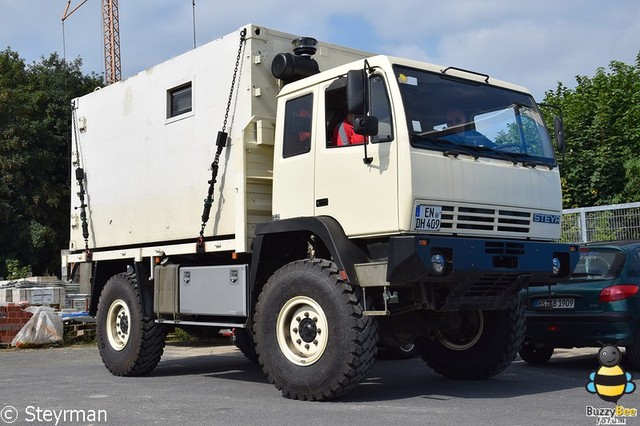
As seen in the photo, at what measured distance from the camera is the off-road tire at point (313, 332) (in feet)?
23.9

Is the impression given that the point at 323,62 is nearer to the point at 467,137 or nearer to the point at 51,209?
the point at 467,137

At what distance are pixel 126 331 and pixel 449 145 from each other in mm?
5020

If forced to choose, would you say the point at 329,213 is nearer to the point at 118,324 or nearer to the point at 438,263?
the point at 438,263

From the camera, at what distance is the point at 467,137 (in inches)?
307

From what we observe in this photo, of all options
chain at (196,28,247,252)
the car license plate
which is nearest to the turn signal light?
the car license plate

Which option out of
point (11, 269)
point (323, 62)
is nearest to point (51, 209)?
point (11, 269)

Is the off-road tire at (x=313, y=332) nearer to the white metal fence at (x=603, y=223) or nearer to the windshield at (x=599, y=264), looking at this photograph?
the windshield at (x=599, y=264)

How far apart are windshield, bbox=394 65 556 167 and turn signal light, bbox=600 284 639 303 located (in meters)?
1.86

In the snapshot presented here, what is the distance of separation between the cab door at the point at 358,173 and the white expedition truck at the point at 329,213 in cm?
2

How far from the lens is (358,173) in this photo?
25.0 ft

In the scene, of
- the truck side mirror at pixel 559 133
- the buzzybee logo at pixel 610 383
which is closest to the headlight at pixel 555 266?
the truck side mirror at pixel 559 133

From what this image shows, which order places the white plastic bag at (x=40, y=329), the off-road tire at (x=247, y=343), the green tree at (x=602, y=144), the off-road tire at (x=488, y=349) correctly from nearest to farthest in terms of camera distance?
the off-road tire at (x=488, y=349) < the off-road tire at (x=247, y=343) < the white plastic bag at (x=40, y=329) < the green tree at (x=602, y=144)

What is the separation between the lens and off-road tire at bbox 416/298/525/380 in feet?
28.7

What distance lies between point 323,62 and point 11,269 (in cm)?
2505
